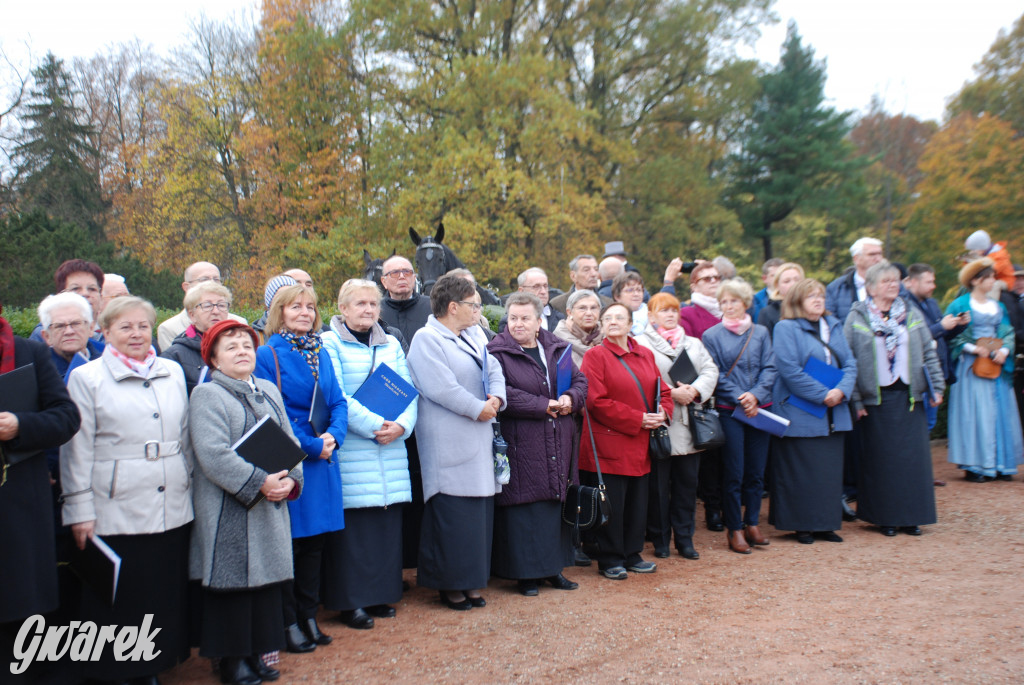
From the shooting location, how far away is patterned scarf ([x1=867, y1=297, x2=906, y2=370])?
6.41 meters

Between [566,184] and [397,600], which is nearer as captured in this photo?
[397,600]

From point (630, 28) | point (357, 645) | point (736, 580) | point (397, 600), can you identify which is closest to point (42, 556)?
point (357, 645)

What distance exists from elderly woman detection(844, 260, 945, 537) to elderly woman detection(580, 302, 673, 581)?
6.74 ft

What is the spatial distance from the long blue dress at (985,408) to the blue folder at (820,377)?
281 cm

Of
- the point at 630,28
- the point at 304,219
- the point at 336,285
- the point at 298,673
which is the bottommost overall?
the point at 298,673

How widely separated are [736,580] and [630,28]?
19.9 metres

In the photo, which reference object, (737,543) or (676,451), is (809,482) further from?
(676,451)

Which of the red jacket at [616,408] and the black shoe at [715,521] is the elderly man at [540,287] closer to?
the red jacket at [616,408]

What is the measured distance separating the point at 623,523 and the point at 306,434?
2.47 metres

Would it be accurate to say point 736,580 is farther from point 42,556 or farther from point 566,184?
point 566,184

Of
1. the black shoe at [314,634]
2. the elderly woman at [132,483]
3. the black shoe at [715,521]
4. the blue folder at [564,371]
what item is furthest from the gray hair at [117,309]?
the black shoe at [715,521]

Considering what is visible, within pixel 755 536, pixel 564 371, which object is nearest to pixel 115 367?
pixel 564 371

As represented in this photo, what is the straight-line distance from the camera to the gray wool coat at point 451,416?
4668 millimetres

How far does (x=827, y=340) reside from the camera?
6.28 meters
